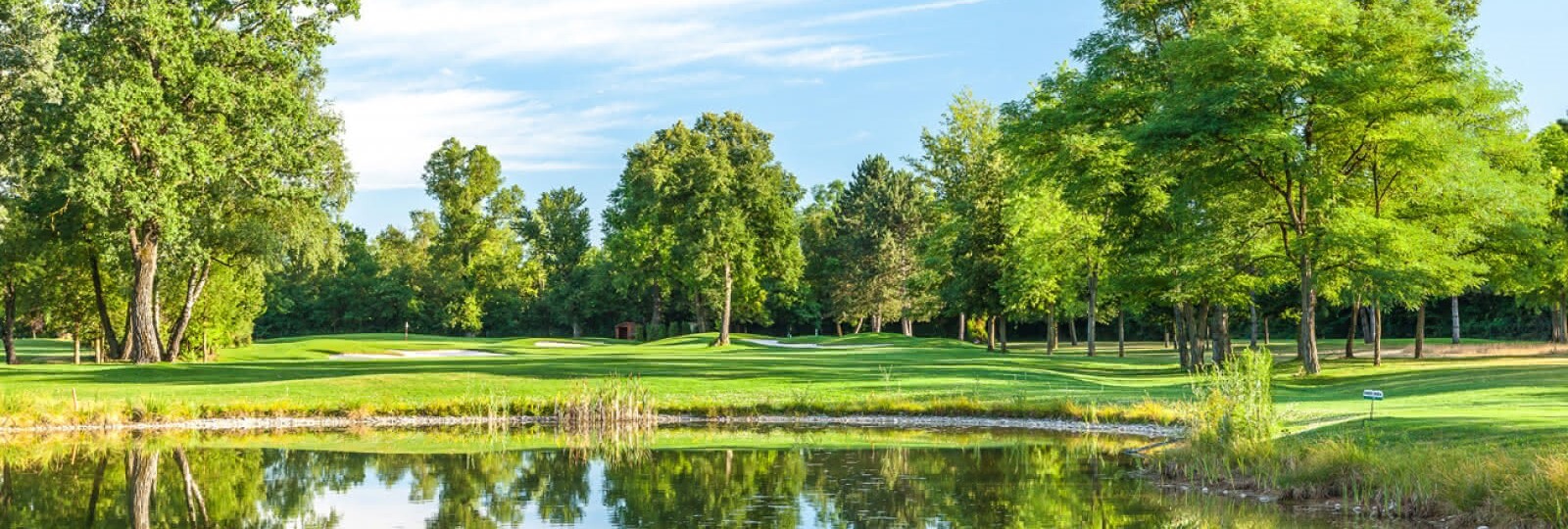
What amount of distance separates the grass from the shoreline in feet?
0.90

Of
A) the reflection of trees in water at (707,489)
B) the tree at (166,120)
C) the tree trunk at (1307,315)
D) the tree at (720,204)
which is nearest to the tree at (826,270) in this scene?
the tree at (720,204)

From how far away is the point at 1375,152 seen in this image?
123 feet

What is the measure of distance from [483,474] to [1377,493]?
12594 mm

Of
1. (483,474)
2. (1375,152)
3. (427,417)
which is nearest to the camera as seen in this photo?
(483,474)

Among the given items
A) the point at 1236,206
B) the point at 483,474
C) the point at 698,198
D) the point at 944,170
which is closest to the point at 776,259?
the point at 698,198

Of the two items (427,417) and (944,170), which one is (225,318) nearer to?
(427,417)

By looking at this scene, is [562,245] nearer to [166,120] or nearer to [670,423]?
[166,120]

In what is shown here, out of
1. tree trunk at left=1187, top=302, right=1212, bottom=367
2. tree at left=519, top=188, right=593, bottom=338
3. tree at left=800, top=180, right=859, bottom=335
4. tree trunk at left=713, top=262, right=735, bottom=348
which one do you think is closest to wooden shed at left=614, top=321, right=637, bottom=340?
tree at left=519, top=188, right=593, bottom=338

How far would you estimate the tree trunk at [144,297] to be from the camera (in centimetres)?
4275

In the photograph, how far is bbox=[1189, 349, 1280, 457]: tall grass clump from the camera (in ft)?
61.1

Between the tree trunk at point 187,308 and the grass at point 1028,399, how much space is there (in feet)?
28.3

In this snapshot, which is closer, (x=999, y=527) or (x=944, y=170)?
(x=999, y=527)

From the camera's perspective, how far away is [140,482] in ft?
62.9

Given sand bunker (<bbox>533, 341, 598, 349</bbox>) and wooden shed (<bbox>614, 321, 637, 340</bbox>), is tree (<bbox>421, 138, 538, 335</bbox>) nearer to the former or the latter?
wooden shed (<bbox>614, 321, 637, 340</bbox>)
